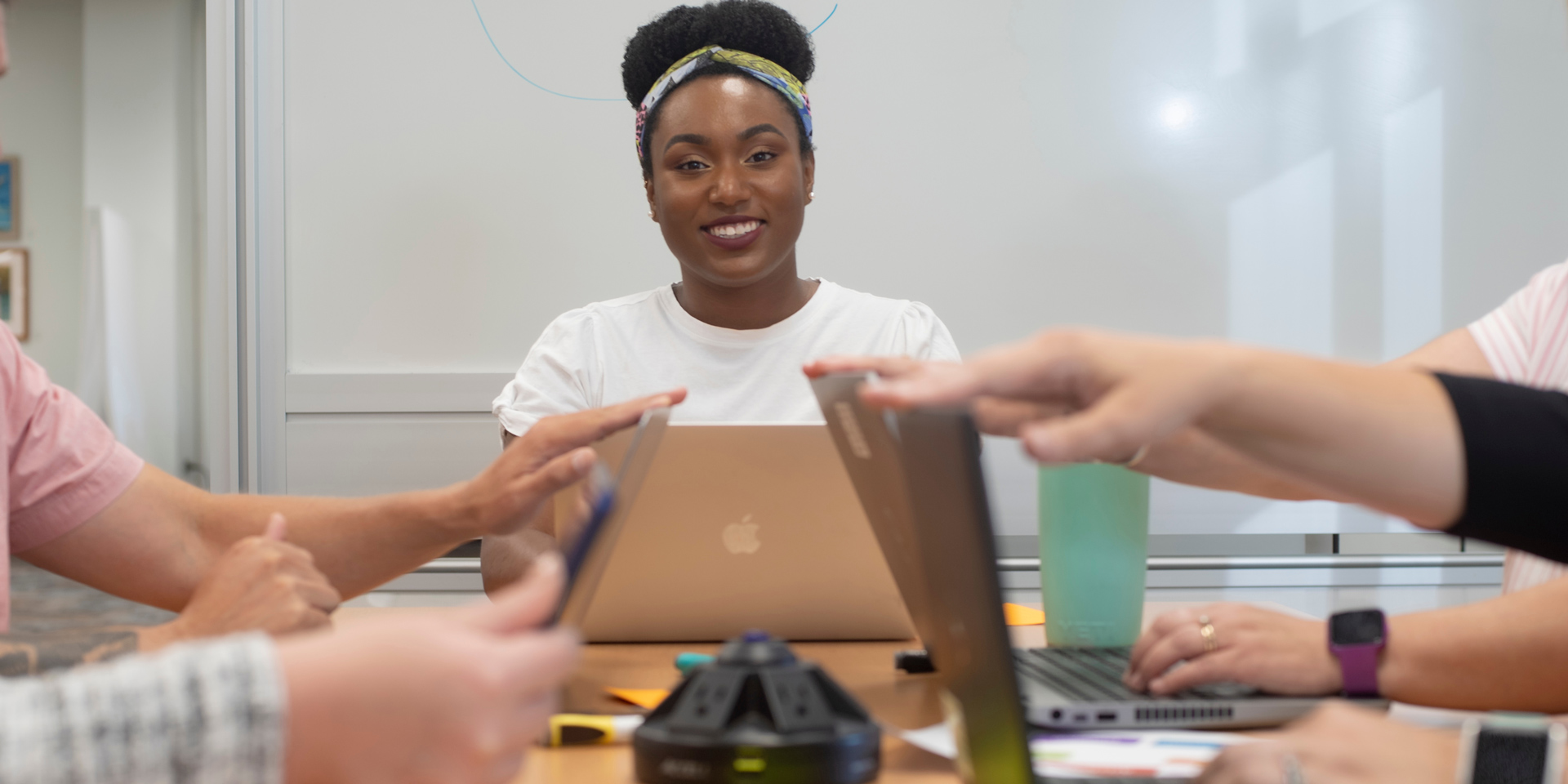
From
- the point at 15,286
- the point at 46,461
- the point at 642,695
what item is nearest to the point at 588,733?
the point at 642,695

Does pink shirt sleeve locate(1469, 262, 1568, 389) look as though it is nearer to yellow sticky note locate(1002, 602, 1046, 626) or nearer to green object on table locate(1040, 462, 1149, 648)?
green object on table locate(1040, 462, 1149, 648)

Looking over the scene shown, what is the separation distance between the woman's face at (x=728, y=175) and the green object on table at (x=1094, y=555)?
2.44 ft

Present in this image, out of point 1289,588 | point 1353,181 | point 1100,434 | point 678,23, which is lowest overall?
point 1289,588

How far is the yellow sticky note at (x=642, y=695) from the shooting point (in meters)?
0.76

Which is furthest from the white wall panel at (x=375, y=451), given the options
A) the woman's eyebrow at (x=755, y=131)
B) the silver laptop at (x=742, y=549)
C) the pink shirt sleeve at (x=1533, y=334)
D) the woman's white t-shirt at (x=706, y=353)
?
the pink shirt sleeve at (x=1533, y=334)

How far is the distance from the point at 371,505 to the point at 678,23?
35.9 inches

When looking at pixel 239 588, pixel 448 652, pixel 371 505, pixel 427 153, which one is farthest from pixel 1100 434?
pixel 427 153

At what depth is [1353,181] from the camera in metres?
2.06

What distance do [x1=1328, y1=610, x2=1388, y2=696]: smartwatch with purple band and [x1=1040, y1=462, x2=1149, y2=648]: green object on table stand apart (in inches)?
8.8

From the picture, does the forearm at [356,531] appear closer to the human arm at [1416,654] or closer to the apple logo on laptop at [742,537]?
the apple logo on laptop at [742,537]

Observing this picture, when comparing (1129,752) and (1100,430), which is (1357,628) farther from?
(1100,430)

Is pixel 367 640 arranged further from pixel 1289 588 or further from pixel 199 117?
pixel 199 117

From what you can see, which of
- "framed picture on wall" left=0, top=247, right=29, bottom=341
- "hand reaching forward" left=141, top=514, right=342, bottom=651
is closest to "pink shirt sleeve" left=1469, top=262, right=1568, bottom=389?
"hand reaching forward" left=141, top=514, right=342, bottom=651

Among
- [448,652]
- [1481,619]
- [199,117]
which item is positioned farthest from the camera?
[199,117]
